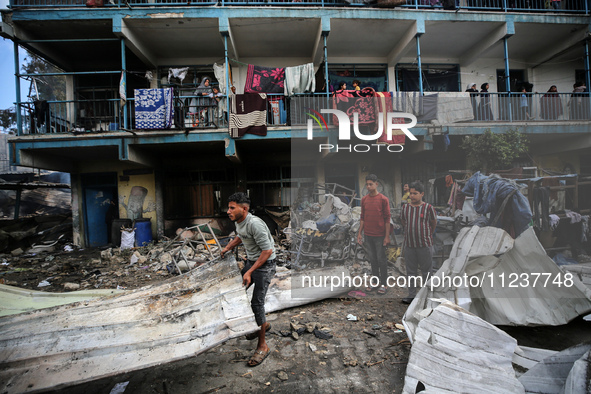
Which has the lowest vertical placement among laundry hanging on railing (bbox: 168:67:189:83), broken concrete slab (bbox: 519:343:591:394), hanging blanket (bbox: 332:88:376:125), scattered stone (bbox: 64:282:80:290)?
scattered stone (bbox: 64:282:80:290)

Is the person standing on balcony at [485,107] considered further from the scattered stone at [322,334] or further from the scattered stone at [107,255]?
the scattered stone at [107,255]

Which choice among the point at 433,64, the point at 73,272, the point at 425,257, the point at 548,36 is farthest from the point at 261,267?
the point at 548,36

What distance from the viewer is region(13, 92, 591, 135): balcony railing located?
7137 millimetres

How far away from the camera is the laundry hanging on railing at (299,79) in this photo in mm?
7430

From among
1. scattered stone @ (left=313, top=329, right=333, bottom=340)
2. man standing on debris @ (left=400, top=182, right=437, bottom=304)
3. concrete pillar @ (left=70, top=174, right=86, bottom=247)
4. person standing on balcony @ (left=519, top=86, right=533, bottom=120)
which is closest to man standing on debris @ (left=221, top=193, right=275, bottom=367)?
scattered stone @ (left=313, top=329, right=333, bottom=340)

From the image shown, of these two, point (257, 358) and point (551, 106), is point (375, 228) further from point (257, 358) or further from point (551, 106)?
point (551, 106)

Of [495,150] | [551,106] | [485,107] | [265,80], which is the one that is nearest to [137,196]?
[265,80]

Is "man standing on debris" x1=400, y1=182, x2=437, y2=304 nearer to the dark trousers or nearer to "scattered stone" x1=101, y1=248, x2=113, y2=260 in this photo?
the dark trousers

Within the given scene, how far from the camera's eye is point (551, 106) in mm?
7945

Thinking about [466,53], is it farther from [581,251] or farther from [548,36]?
[581,251]

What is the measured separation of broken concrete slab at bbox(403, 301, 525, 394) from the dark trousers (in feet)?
5.28

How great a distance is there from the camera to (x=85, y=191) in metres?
8.85

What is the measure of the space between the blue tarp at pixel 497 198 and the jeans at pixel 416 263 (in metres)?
0.89

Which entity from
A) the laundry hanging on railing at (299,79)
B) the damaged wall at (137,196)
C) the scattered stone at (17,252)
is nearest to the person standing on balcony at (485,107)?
the laundry hanging on railing at (299,79)
